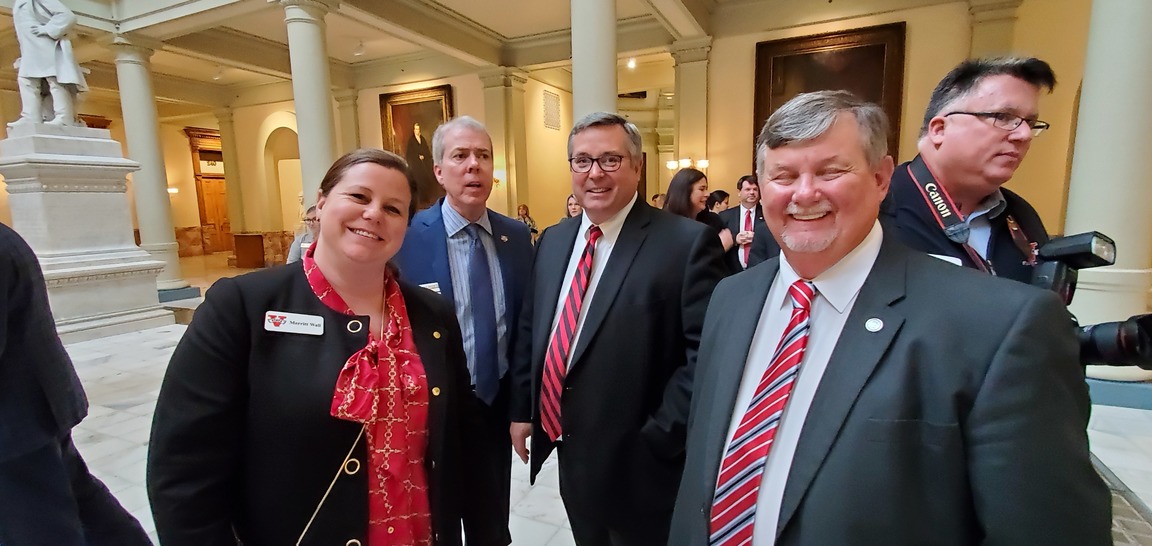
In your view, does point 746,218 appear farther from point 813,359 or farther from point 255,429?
point 255,429

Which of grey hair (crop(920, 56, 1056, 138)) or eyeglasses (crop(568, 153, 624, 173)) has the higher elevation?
grey hair (crop(920, 56, 1056, 138))

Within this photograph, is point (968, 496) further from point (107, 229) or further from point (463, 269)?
point (107, 229)

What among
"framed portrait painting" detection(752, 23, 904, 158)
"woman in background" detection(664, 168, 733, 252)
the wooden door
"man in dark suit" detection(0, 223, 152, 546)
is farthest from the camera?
the wooden door

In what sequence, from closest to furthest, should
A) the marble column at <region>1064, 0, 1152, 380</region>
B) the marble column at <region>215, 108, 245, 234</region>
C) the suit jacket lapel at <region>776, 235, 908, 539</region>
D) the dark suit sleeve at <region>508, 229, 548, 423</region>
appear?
the suit jacket lapel at <region>776, 235, 908, 539</region> < the dark suit sleeve at <region>508, 229, 548, 423</region> < the marble column at <region>1064, 0, 1152, 380</region> < the marble column at <region>215, 108, 245, 234</region>

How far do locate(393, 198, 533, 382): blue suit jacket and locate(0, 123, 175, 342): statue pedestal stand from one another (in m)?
5.50

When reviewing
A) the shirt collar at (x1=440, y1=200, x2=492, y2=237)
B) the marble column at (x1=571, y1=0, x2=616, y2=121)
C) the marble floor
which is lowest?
the marble floor

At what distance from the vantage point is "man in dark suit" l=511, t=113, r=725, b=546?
5.38 ft

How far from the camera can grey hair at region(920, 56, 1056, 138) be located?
128 cm

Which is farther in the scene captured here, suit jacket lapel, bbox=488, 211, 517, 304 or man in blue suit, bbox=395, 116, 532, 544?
suit jacket lapel, bbox=488, 211, 517, 304

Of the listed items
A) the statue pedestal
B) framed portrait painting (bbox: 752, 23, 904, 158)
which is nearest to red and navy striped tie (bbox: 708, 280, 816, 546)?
the statue pedestal

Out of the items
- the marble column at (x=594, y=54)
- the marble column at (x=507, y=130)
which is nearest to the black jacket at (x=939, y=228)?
the marble column at (x=594, y=54)

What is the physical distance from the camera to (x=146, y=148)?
902 cm

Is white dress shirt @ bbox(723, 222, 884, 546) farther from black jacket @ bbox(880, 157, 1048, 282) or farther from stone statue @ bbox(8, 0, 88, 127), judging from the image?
stone statue @ bbox(8, 0, 88, 127)

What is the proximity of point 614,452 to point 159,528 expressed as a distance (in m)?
1.10
